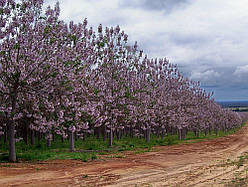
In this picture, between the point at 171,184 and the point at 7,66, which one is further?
the point at 7,66

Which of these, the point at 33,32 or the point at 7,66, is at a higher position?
the point at 33,32

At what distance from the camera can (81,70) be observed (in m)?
19.5

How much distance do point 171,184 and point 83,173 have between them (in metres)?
4.99

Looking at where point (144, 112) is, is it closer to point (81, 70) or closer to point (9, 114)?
point (81, 70)

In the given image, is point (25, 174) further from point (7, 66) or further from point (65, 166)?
point (7, 66)

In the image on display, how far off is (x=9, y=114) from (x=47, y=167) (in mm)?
3812

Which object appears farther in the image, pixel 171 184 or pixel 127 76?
pixel 127 76

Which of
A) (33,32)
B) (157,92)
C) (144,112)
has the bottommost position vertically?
(144,112)

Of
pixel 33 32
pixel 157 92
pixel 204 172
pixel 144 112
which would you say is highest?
pixel 33 32

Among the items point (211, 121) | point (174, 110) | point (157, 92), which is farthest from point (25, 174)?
point (211, 121)

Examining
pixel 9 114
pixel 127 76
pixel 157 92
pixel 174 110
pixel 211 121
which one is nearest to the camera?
pixel 9 114

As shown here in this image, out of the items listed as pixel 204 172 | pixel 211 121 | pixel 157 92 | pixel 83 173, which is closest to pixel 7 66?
pixel 83 173

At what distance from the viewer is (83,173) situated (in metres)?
15.0

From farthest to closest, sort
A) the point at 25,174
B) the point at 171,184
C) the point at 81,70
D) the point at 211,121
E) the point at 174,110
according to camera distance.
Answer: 1. the point at 211,121
2. the point at 174,110
3. the point at 81,70
4. the point at 25,174
5. the point at 171,184
